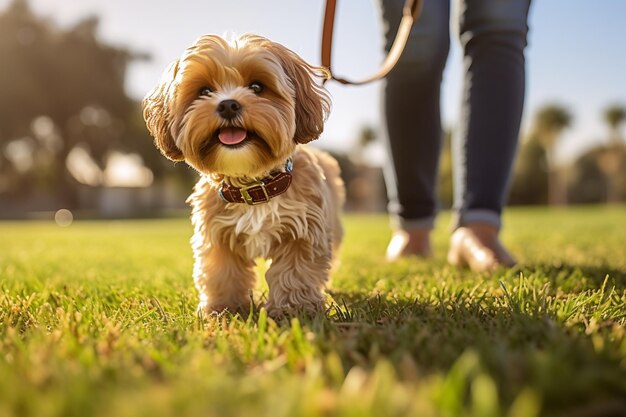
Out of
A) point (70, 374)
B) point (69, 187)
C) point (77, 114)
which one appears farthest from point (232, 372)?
point (69, 187)

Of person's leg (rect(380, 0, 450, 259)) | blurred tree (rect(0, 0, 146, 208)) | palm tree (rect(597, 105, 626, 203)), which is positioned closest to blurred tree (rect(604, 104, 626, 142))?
palm tree (rect(597, 105, 626, 203))

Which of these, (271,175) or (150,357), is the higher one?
(271,175)

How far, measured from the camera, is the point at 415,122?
420cm

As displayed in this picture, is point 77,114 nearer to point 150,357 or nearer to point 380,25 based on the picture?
point 380,25

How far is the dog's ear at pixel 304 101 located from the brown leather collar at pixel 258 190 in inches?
9.2

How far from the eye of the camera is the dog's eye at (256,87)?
264 cm

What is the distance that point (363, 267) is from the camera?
4.24 m

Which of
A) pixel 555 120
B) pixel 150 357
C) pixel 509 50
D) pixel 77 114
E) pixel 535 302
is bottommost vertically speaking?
pixel 555 120

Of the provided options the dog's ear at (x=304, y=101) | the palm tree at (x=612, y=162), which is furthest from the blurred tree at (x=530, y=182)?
the dog's ear at (x=304, y=101)

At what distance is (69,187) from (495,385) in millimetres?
41911

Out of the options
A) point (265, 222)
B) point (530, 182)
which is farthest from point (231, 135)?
point (530, 182)

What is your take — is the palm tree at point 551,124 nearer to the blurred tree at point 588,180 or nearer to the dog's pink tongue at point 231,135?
the blurred tree at point 588,180

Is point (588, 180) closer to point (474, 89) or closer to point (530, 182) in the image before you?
point (530, 182)

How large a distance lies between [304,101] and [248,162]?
45cm
